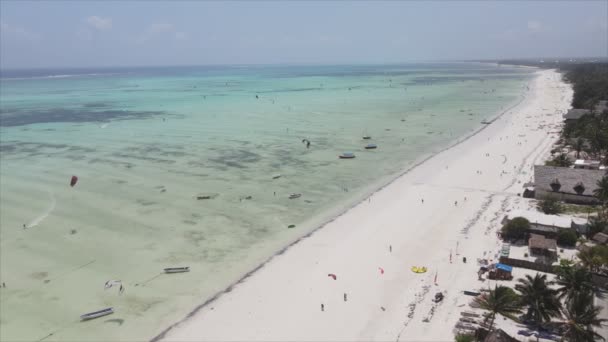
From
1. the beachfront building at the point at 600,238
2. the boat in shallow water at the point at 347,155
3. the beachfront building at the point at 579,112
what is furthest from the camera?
the beachfront building at the point at 579,112

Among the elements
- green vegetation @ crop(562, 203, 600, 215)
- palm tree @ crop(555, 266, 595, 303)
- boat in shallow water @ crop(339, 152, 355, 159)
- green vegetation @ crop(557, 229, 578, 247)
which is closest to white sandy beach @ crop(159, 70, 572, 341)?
green vegetation @ crop(562, 203, 600, 215)

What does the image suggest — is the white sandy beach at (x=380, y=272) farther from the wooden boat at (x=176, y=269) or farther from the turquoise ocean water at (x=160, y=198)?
the wooden boat at (x=176, y=269)

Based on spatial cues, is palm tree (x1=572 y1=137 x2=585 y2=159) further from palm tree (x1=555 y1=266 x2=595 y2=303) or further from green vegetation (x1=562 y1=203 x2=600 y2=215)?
palm tree (x1=555 y1=266 x2=595 y2=303)

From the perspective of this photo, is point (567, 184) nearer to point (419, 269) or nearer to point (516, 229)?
point (516, 229)

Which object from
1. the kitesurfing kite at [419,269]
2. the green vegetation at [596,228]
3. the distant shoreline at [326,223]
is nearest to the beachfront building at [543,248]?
the green vegetation at [596,228]

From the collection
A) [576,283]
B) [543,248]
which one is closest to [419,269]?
[543,248]

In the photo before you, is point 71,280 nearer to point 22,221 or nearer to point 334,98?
point 22,221
